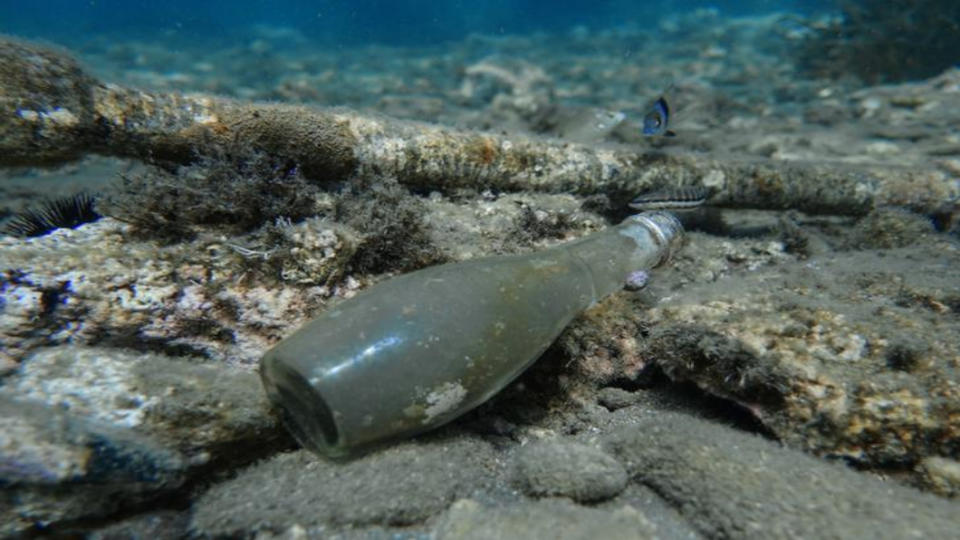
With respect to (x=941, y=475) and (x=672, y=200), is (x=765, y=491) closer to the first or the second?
(x=941, y=475)

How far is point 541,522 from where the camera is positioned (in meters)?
1.60

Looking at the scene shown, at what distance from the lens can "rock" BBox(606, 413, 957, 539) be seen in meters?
1.59

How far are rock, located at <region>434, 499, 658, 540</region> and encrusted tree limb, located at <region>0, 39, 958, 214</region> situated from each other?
7.04 ft

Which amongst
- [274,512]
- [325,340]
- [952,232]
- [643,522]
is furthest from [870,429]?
[952,232]

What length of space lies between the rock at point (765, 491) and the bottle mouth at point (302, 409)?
1.23 metres

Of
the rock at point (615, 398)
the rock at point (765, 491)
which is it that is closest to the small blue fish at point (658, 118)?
the rock at point (615, 398)

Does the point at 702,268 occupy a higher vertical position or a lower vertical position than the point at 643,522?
higher

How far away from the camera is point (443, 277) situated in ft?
6.72

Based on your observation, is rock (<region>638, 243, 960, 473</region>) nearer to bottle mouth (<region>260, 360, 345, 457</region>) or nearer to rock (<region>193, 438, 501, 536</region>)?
rock (<region>193, 438, 501, 536</region>)

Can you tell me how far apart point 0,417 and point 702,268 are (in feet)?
12.5

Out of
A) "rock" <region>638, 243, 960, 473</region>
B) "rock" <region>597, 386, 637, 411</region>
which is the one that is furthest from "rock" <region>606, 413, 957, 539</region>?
"rock" <region>597, 386, 637, 411</region>

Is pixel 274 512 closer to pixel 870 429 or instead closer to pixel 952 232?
pixel 870 429

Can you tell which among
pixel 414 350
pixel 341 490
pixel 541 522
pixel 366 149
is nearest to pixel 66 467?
pixel 341 490

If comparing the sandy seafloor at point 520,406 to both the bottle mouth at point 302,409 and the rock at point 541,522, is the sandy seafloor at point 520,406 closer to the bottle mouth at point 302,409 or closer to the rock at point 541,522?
the rock at point 541,522
